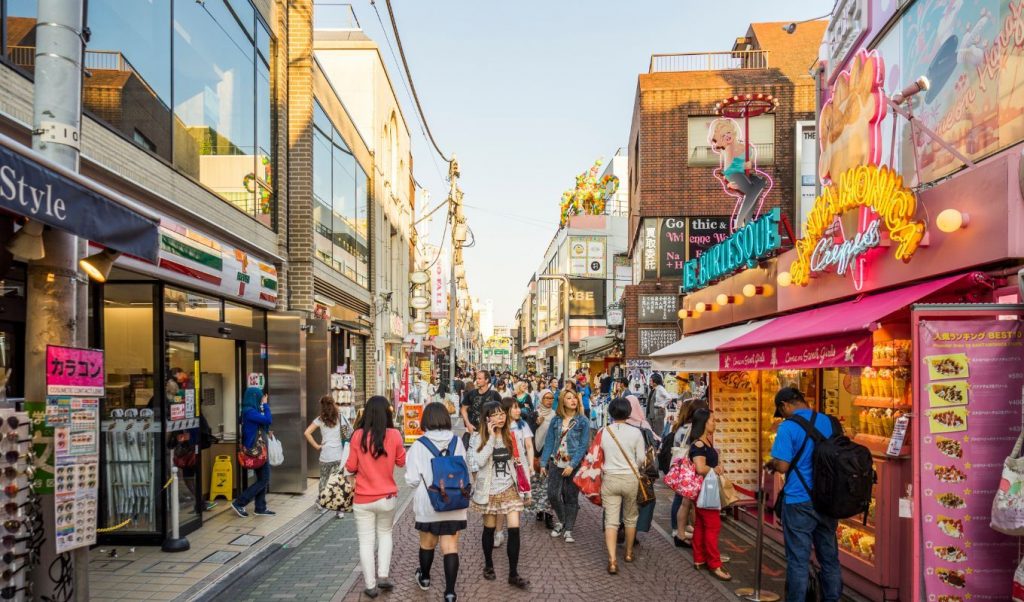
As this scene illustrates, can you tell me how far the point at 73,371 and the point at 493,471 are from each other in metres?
3.76

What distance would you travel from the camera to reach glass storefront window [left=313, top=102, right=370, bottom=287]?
48.4ft

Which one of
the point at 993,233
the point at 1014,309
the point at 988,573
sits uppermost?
the point at 993,233

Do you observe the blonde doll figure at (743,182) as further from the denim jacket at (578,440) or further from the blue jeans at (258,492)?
the blue jeans at (258,492)

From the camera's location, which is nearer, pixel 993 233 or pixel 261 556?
pixel 993 233

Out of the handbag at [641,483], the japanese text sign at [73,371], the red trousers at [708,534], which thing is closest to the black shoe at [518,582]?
the handbag at [641,483]

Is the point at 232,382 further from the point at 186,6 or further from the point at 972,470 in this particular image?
the point at 972,470

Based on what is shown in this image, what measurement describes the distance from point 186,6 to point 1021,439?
9.78 meters

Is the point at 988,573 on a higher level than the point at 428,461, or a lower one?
lower

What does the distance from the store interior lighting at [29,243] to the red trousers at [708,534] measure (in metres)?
5.96

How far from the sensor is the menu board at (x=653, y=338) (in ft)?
81.5

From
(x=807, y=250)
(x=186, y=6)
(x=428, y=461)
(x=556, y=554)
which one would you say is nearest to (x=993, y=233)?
(x=807, y=250)

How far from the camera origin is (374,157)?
71.9 ft

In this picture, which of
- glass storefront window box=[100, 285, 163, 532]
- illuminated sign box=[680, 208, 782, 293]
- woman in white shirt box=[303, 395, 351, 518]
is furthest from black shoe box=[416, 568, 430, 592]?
illuminated sign box=[680, 208, 782, 293]

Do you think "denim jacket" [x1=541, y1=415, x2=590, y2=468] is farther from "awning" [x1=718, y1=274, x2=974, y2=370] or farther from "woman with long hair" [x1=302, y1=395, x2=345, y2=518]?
"woman with long hair" [x1=302, y1=395, x2=345, y2=518]
